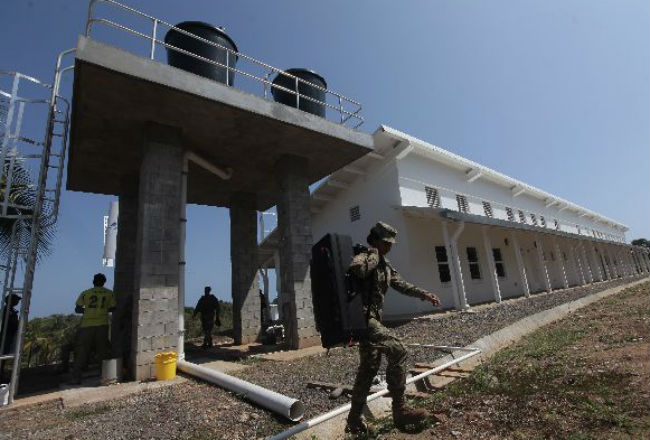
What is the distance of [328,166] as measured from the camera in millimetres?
10891

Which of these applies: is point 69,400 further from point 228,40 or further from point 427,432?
point 228,40

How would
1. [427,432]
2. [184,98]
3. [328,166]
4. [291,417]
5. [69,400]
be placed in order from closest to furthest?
[427,432] < [291,417] < [69,400] < [184,98] < [328,166]

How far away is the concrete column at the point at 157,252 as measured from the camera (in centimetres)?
666

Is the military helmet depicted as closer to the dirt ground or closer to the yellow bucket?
the dirt ground

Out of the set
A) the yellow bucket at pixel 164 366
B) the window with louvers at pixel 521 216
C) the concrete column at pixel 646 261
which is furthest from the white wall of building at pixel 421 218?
the concrete column at pixel 646 261

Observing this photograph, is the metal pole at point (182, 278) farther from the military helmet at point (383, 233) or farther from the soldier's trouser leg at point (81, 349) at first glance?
the military helmet at point (383, 233)

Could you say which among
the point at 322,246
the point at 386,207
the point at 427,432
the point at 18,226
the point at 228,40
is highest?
the point at 228,40

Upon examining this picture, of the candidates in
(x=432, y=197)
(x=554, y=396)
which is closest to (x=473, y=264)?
(x=432, y=197)

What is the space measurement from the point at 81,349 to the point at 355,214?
11.6 metres

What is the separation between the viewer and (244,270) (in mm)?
11758

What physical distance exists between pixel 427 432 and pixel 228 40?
899cm

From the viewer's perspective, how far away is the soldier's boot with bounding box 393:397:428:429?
325 cm

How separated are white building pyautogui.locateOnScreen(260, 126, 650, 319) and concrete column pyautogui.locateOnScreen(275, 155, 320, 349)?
517cm

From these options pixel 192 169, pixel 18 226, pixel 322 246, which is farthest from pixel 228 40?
pixel 322 246
